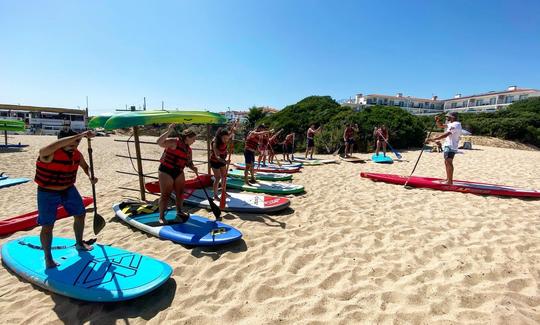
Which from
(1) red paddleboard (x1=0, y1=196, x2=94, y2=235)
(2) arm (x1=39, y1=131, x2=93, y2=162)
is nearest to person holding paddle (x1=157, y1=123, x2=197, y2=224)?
(2) arm (x1=39, y1=131, x2=93, y2=162)

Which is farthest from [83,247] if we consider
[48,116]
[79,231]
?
[48,116]

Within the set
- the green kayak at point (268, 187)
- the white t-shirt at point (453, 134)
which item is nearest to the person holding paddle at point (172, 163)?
the green kayak at point (268, 187)

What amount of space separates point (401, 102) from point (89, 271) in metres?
68.7

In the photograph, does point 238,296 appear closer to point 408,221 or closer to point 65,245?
point 65,245

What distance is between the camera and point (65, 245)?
392 cm

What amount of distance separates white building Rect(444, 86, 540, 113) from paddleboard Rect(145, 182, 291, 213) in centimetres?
6070

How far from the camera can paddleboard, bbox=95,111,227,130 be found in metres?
5.46

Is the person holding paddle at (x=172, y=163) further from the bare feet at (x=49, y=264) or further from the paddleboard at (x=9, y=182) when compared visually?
the paddleboard at (x=9, y=182)

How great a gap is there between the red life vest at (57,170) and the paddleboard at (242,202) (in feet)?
9.25

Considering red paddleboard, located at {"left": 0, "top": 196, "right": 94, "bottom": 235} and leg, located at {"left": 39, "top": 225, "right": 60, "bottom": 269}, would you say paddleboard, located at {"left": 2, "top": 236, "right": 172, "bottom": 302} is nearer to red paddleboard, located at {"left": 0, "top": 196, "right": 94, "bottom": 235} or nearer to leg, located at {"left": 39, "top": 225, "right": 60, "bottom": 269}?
leg, located at {"left": 39, "top": 225, "right": 60, "bottom": 269}

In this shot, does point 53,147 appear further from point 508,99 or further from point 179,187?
point 508,99

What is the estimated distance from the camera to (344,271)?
3396mm

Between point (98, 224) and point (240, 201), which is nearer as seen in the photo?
point (98, 224)

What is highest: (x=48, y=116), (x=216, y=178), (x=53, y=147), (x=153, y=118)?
(x=48, y=116)
